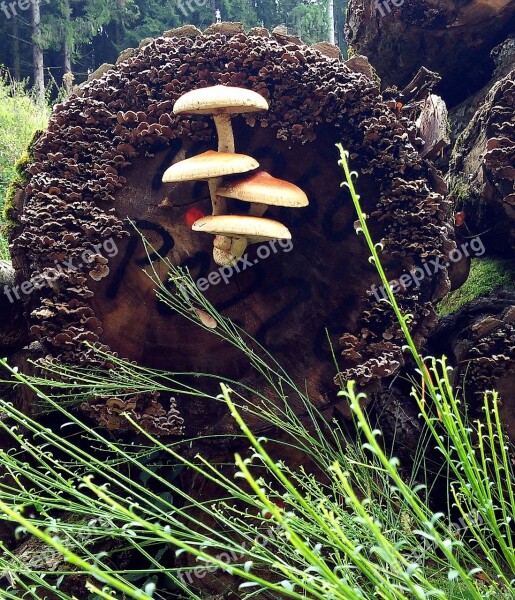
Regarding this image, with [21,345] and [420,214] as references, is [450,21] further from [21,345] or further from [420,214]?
[21,345]

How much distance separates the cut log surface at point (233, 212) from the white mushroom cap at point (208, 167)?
0.27 m

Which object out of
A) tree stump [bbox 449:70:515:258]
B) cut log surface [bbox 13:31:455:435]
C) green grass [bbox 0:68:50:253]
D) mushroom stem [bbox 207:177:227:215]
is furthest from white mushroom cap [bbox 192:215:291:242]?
green grass [bbox 0:68:50:253]

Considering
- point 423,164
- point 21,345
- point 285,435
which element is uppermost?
point 423,164

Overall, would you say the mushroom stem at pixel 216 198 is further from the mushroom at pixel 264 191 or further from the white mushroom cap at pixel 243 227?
the white mushroom cap at pixel 243 227

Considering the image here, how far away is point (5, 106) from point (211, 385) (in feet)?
32.3

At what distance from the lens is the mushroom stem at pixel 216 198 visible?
1974 millimetres

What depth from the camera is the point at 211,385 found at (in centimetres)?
203

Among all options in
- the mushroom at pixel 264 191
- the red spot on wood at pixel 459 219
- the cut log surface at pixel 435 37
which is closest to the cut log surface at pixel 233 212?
the mushroom at pixel 264 191

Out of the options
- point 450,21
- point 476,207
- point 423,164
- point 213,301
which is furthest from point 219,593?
point 450,21

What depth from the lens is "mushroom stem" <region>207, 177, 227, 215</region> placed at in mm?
1974

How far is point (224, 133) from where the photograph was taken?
198 centimetres

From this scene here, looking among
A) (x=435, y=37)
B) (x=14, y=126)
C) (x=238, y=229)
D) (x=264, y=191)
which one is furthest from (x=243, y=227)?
(x=14, y=126)

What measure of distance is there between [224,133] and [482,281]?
1464 millimetres

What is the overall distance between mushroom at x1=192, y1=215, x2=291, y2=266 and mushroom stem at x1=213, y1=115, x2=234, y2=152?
0.32 meters
